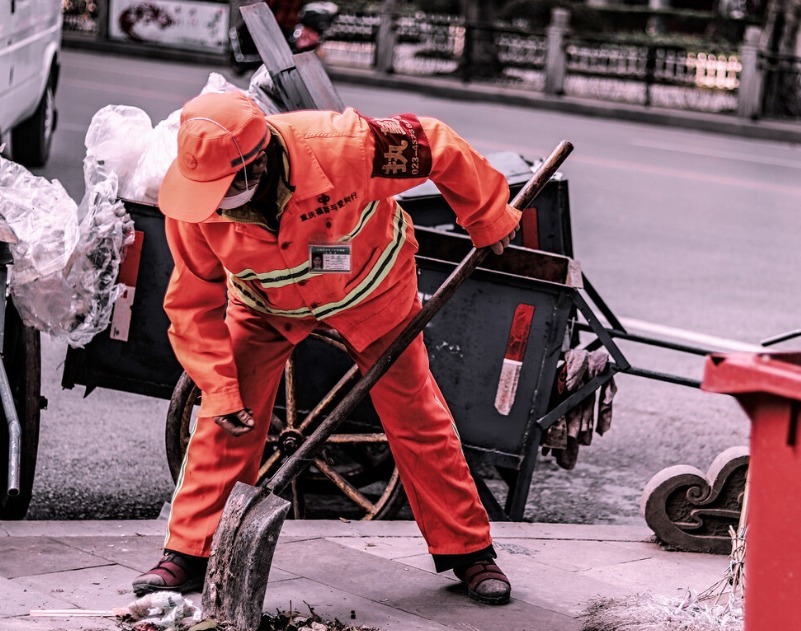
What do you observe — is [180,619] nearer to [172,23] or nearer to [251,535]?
[251,535]

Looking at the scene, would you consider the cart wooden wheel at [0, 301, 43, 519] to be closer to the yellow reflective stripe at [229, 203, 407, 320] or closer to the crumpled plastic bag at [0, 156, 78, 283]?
the crumpled plastic bag at [0, 156, 78, 283]

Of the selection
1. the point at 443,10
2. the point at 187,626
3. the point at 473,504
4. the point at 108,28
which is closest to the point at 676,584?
the point at 473,504

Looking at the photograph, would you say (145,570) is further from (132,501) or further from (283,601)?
(132,501)

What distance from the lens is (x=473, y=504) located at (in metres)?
4.02

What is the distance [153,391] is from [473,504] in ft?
4.65

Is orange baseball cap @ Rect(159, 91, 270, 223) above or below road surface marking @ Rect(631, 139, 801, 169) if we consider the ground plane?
above

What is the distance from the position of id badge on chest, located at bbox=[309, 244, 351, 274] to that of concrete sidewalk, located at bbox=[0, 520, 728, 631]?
3.23ft

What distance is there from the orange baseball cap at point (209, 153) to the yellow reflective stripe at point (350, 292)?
51 cm

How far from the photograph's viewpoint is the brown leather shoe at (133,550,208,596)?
12.3 feet

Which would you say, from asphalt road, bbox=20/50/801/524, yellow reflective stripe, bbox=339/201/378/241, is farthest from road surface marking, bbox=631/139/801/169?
yellow reflective stripe, bbox=339/201/378/241

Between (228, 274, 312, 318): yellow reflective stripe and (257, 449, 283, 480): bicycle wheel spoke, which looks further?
(257, 449, 283, 480): bicycle wheel spoke

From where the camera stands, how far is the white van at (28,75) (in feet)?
27.3

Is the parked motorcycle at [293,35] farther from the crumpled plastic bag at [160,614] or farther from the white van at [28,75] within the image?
the crumpled plastic bag at [160,614]

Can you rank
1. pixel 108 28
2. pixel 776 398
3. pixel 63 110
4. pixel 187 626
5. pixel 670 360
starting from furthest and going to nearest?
pixel 108 28 < pixel 63 110 < pixel 670 360 < pixel 187 626 < pixel 776 398
